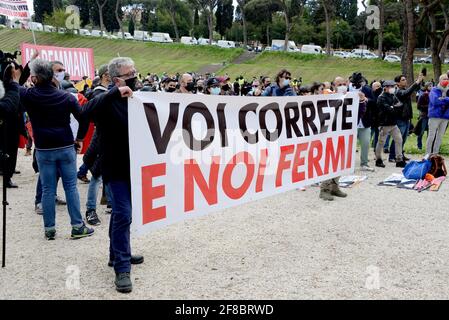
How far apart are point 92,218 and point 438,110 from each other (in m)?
7.27

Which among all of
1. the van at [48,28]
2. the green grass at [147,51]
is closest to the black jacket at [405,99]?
the green grass at [147,51]

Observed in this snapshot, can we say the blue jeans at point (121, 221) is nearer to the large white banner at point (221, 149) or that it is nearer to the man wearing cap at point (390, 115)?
the large white banner at point (221, 149)

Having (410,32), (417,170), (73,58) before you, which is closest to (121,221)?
(417,170)

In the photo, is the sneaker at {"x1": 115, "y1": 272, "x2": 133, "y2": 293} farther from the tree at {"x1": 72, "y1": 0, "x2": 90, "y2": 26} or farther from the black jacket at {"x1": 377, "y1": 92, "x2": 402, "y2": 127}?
the tree at {"x1": 72, "y1": 0, "x2": 90, "y2": 26}

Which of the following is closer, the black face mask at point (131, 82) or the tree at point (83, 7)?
the black face mask at point (131, 82)

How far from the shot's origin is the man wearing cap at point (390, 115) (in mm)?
9672

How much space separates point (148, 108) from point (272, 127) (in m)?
1.90

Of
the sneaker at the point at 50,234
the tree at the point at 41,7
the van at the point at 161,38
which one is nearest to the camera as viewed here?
the sneaker at the point at 50,234

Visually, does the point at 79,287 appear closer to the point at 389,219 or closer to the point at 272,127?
the point at 272,127

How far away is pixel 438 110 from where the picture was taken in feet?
31.2

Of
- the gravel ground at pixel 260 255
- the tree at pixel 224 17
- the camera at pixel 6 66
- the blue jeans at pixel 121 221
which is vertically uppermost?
the tree at pixel 224 17

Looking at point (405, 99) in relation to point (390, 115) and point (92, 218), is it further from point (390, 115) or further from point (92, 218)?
point (92, 218)

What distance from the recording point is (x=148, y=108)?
13.2 feet

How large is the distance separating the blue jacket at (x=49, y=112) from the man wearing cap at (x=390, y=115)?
6748mm
